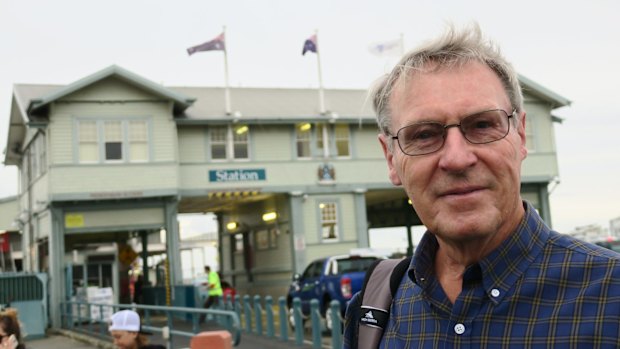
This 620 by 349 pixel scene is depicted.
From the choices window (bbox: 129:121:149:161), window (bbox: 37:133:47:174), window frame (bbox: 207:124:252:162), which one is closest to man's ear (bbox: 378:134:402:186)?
window (bbox: 129:121:149:161)

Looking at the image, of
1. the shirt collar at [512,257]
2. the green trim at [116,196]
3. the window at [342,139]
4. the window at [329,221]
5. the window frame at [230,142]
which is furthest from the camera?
the window at [342,139]

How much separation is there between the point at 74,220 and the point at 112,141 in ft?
10.2

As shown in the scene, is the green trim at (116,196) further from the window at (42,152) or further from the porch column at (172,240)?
the window at (42,152)

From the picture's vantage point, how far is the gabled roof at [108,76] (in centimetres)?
2592

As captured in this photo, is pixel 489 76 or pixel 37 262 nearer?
pixel 489 76

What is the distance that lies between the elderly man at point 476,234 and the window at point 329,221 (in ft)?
92.5

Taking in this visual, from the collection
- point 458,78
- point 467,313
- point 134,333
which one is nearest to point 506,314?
point 467,313

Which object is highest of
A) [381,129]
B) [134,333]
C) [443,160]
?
[381,129]

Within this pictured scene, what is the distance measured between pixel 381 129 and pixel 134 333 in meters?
5.71

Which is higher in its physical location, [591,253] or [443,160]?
[443,160]

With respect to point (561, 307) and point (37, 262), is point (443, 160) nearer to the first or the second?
point (561, 307)

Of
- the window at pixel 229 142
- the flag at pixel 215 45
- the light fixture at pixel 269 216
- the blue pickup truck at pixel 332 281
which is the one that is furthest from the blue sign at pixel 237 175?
the blue pickup truck at pixel 332 281

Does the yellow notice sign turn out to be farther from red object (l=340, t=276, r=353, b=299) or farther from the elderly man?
the elderly man

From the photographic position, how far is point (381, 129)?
7.86 ft
